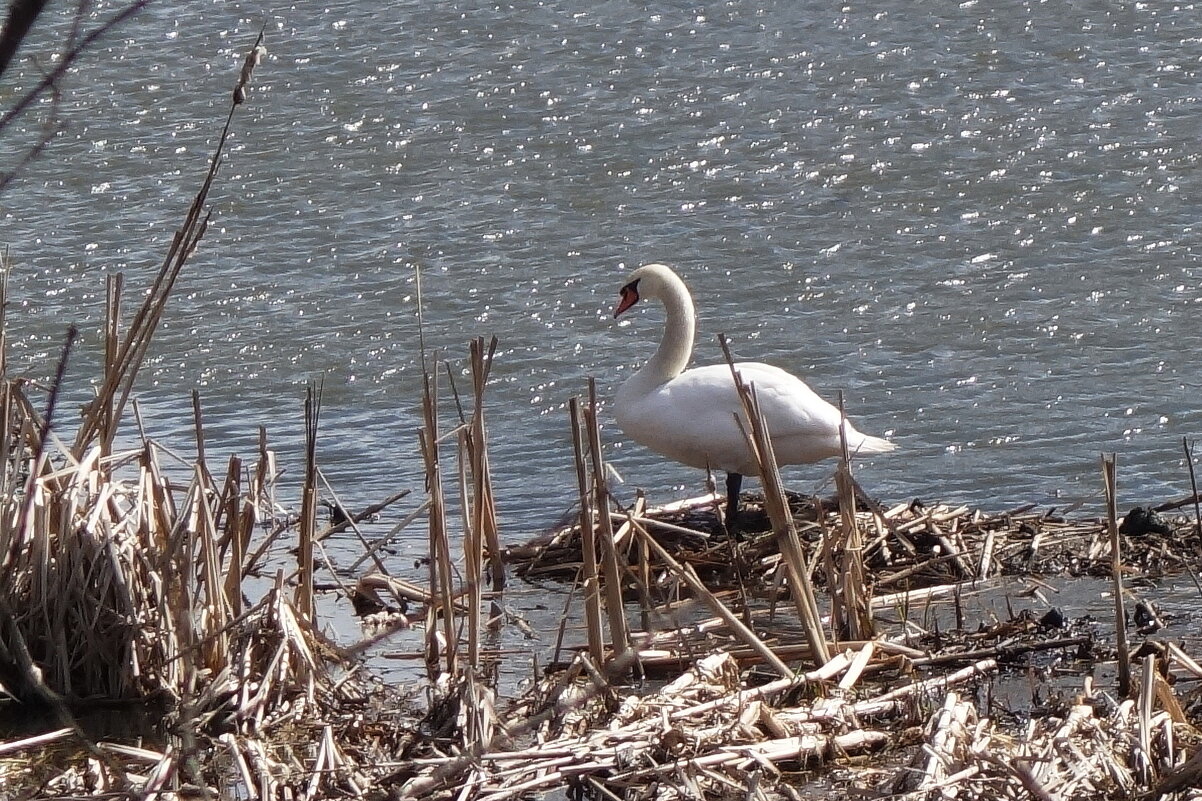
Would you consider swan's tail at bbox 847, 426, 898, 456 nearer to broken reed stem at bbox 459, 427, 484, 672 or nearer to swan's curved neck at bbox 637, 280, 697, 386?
swan's curved neck at bbox 637, 280, 697, 386

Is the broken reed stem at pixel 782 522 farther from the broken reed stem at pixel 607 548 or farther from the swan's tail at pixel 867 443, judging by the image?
the swan's tail at pixel 867 443

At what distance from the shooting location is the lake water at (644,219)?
7.60 metres

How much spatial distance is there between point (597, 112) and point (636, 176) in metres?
0.82

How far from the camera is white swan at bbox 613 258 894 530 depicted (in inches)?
242

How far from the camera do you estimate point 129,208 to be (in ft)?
35.0

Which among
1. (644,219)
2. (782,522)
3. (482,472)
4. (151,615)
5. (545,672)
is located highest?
(644,219)

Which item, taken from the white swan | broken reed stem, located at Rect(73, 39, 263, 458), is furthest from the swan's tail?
broken reed stem, located at Rect(73, 39, 263, 458)

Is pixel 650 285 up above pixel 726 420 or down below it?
above

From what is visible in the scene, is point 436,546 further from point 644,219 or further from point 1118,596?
point 644,219

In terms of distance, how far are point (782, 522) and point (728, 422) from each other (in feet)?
7.14

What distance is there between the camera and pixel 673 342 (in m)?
6.85

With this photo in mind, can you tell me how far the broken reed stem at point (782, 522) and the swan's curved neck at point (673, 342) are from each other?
2.48m

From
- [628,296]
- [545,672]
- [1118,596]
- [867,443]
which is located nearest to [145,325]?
[545,672]

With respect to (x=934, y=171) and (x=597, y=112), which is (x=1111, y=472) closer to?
(x=934, y=171)
